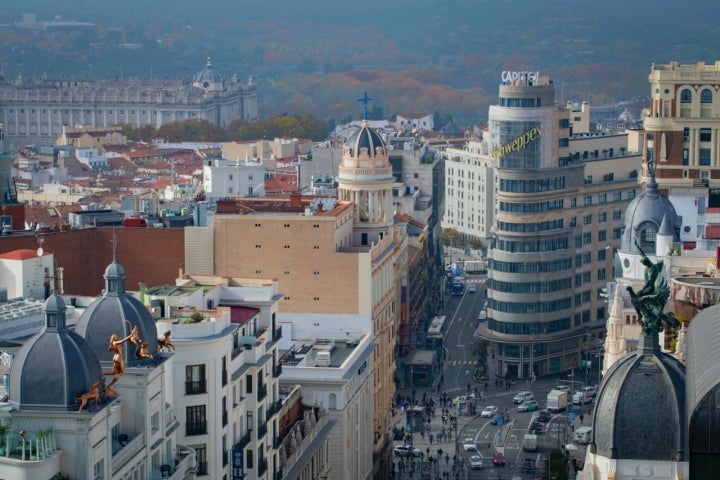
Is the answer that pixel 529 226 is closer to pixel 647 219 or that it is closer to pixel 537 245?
pixel 537 245

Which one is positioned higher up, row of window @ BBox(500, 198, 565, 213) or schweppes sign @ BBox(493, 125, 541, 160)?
schweppes sign @ BBox(493, 125, 541, 160)

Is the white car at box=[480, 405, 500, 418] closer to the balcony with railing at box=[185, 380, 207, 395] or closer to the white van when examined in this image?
the white van

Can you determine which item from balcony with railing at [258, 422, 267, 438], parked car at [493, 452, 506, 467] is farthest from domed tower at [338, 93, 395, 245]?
balcony with railing at [258, 422, 267, 438]

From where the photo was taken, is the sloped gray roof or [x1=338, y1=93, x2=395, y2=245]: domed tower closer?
[x1=338, y1=93, x2=395, y2=245]: domed tower

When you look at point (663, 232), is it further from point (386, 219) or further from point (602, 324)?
point (602, 324)

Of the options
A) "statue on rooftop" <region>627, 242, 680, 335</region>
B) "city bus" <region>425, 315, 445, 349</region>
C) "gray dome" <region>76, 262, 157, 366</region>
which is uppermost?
"statue on rooftop" <region>627, 242, 680, 335</region>

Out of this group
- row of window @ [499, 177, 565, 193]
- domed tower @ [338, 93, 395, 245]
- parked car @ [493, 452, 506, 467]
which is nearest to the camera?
parked car @ [493, 452, 506, 467]
